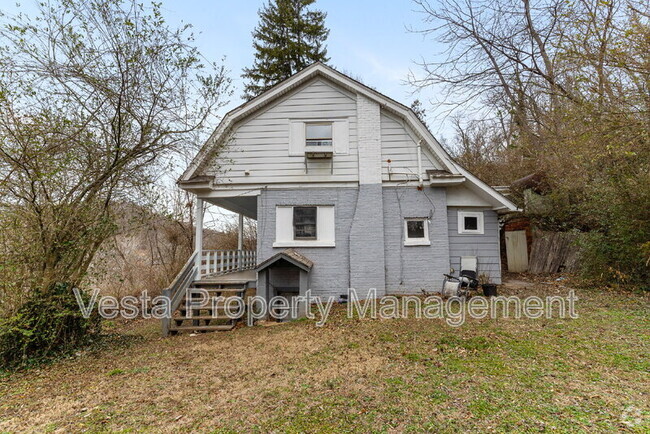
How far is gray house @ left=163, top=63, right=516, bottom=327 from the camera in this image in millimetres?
9070

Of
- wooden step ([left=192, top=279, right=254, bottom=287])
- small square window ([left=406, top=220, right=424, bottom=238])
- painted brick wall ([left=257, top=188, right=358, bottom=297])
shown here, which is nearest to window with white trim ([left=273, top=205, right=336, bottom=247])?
painted brick wall ([left=257, top=188, right=358, bottom=297])

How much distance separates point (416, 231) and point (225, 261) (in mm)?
6613

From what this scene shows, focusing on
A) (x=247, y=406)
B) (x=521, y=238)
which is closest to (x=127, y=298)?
(x=247, y=406)

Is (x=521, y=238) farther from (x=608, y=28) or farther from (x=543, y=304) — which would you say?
(x=608, y=28)

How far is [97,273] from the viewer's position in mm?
6527

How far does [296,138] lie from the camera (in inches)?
370

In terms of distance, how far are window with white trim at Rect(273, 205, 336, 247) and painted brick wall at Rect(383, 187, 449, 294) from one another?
5.61 ft

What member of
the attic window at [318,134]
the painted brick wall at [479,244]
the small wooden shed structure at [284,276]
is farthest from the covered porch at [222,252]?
the painted brick wall at [479,244]

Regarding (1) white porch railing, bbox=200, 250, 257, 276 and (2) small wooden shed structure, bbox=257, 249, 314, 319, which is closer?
(2) small wooden shed structure, bbox=257, 249, 314, 319

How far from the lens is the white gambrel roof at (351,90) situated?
9.06m

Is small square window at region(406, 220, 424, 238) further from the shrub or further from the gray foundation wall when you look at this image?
the shrub

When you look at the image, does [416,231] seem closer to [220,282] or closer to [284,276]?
[284,276]

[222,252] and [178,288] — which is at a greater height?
[222,252]

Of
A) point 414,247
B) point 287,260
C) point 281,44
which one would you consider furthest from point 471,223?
point 281,44
